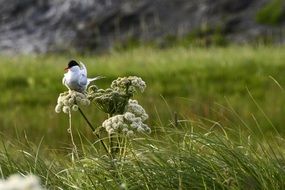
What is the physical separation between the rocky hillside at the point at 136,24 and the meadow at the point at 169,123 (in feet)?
2.57

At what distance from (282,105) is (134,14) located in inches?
345

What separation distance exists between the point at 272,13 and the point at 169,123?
42.5ft

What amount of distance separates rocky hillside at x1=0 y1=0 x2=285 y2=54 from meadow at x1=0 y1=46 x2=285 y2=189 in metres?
0.78

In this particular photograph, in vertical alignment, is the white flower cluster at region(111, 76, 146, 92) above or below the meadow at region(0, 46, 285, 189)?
above

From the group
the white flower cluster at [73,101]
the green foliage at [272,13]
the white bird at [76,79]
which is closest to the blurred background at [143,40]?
the green foliage at [272,13]

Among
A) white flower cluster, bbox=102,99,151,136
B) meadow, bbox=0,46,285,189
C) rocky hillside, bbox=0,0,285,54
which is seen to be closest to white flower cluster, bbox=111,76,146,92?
white flower cluster, bbox=102,99,151,136

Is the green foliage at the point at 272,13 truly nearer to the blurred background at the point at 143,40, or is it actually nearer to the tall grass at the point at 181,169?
the blurred background at the point at 143,40

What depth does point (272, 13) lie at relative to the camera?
1855 cm

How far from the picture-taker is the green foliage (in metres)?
18.5

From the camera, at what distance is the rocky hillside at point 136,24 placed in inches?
748

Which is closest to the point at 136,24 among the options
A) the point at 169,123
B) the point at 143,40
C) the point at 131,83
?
the point at 143,40

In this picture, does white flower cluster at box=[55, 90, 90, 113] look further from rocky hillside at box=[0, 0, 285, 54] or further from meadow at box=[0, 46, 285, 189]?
rocky hillside at box=[0, 0, 285, 54]

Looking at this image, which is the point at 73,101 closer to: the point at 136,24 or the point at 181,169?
the point at 181,169

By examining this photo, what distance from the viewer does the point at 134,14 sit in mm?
19375
